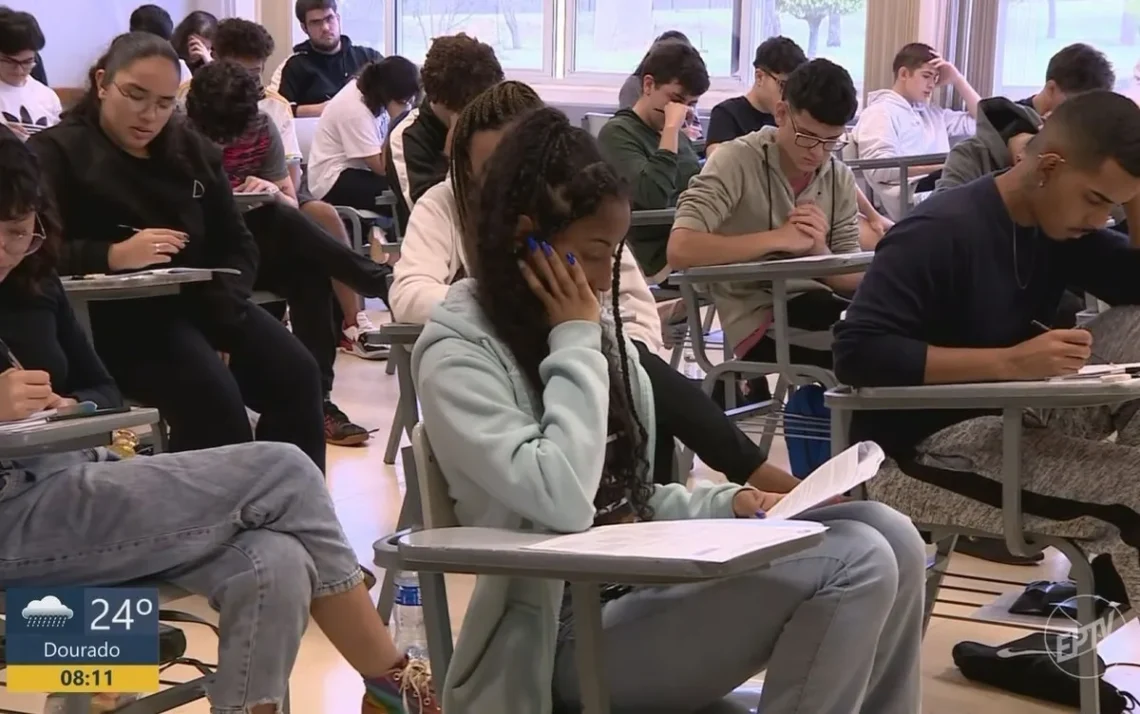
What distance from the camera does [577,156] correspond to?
1.51m

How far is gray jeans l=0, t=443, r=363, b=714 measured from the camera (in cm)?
175

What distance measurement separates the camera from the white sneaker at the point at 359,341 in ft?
18.1

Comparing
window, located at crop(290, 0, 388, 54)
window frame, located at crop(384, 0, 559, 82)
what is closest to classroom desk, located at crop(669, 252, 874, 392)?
window frame, located at crop(384, 0, 559, 82)

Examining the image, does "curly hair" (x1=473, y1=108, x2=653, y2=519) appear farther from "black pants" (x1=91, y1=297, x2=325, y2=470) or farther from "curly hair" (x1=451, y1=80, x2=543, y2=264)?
"black pants" (x1=91, y1=297, x2=325, y2=470)

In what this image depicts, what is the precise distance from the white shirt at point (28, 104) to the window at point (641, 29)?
3.30m

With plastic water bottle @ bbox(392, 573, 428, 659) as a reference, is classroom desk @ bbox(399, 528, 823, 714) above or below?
above

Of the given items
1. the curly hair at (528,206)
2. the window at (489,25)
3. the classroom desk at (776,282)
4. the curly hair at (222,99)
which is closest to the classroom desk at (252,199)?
the curly hair at (222,99)

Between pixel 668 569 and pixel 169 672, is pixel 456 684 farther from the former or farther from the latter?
pixel 169 672

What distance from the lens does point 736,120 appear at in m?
4.89

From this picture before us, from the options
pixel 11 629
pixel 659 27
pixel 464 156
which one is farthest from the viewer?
pixel 659 27

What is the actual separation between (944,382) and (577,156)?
77cm

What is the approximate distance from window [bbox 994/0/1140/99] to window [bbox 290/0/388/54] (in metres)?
3.86

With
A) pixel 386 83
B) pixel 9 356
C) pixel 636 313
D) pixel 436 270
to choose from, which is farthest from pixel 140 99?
pixel 386 83

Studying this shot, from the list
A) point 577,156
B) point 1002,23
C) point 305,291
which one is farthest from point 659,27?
point 577,156
